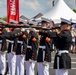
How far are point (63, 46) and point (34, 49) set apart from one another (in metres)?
2.05

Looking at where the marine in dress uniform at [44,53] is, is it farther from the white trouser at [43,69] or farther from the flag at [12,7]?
the flag at [12,7]

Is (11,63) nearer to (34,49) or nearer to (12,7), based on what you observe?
(34,49)

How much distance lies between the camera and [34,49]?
938cm

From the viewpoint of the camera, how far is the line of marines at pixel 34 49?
295 inches

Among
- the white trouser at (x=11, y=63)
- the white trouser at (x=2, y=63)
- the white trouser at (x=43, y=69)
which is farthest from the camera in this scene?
the white trouser at (x=2, y=63)

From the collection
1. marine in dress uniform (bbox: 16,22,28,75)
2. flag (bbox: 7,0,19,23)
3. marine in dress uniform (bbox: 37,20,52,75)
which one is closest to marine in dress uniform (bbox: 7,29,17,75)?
marine in dress uniform (bbox: 16,22,28,75)

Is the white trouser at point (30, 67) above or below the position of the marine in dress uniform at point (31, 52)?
below

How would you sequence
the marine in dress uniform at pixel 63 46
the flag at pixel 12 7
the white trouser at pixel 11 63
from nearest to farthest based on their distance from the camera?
the marine in dress uniform at pixel 63 46, the white trouser at pixel 11 63, the flag at pixel 12 7

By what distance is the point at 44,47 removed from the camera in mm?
8852

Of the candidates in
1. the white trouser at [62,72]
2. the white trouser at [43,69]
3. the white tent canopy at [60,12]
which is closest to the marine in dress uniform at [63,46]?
the white trouser at [62,72]

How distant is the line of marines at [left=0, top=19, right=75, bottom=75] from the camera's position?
7492 mm

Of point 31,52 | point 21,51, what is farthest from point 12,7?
point 31,52

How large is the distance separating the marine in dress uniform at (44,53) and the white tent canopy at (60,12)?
17.3 meters

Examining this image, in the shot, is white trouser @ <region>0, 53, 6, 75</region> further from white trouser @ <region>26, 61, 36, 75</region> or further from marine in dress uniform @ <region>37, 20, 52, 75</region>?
marine in dress uniform @ <region>37, 20, 52, 75</region>
